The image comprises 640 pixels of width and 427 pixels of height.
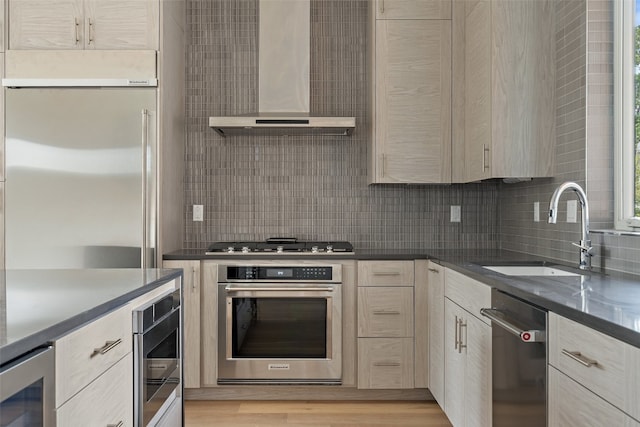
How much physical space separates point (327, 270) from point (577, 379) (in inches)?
73.6

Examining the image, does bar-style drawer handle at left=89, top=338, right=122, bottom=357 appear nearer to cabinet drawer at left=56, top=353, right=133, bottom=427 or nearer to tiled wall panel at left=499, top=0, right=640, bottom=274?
cabinet drawer at left=56, top=353, right=133, bottom=427

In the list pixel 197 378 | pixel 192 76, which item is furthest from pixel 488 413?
pixel 192 76

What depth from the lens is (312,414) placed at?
304 centimetres

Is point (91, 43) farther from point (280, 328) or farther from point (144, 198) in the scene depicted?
point (280, 328)

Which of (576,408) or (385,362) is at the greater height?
(576,408)

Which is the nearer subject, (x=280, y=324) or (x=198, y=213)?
(x=280, y=324)

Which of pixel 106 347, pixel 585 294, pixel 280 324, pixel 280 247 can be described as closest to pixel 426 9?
pixel 280 247

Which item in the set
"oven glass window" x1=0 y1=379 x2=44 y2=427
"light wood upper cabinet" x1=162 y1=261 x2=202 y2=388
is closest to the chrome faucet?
"oven glass window" x1=0 y1=379 x2=44 y2=427

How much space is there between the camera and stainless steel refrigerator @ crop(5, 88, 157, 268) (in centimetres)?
302

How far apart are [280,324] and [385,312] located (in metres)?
0.62

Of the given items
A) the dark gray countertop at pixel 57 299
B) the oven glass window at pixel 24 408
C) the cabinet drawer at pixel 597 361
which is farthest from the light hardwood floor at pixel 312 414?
the oven glass window at pixel 24 408

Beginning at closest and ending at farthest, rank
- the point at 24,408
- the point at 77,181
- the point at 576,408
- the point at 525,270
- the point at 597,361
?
1. the point at 24,408
2. the point at 597,361
3. the point at 576,408
4. the point at 525,270
5. the point at 77,181

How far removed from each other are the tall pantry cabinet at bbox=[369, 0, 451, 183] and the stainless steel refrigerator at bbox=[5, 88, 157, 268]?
1412 millimetres

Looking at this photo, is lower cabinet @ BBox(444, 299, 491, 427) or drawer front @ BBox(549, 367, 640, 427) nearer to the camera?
drawer front @ BBox(549, 367, 640, 427)
